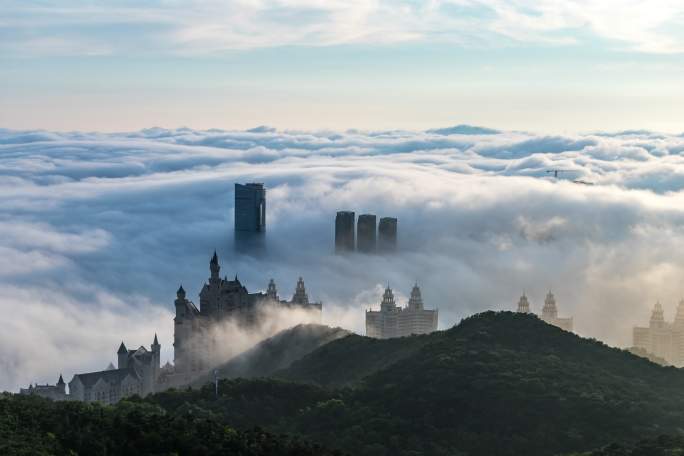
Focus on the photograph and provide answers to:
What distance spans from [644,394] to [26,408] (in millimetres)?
44007

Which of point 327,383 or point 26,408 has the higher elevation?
point 26,408

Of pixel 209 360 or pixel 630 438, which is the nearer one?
pixel 630 438

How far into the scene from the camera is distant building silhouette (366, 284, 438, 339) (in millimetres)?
166000

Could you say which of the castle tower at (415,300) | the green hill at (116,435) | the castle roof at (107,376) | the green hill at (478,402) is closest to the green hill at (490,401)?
the green hill at (478,402)

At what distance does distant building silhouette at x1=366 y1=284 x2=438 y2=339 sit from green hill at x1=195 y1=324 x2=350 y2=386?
31914 millimetres

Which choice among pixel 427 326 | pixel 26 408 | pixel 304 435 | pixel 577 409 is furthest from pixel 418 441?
pixel 427 326

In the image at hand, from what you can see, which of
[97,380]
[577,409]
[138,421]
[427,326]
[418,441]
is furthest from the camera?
[427,326]

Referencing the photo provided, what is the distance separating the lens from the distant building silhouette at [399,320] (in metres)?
166

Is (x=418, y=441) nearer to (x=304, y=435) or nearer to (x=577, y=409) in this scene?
(x=304, y=435)

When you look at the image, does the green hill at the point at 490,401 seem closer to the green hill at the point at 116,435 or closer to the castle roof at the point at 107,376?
the green hill at the point at 116,435

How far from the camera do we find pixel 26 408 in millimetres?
55906

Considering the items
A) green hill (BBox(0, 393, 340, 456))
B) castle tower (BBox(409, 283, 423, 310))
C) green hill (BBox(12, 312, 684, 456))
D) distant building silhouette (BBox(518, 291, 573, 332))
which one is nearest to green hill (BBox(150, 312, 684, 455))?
green hill (BBox(12, 312, 684, 456))

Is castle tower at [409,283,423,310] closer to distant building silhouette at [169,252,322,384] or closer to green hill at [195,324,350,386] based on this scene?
distant building silhouette at [169,252,322,384]

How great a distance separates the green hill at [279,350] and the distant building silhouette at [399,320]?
105ft
